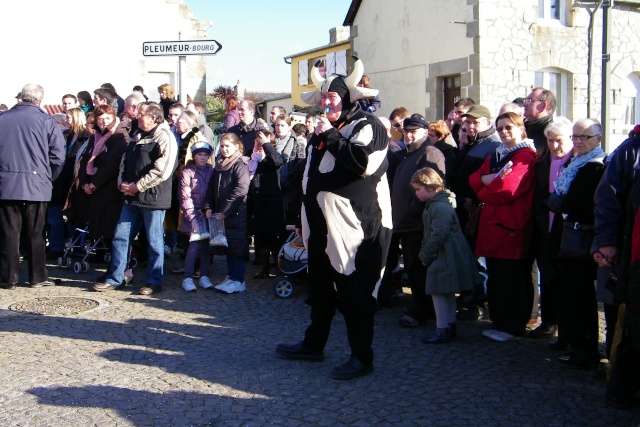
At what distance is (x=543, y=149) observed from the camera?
6.52m

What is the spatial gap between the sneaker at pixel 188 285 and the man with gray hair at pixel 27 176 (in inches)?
62.0

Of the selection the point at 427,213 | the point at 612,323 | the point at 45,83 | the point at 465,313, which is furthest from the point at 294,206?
the point at 45,83

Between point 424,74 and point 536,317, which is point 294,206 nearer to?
point 536,317

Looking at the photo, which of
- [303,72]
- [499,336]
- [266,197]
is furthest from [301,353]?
[303,72]

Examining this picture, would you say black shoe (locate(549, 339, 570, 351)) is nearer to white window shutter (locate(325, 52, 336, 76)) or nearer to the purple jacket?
the purple jacket

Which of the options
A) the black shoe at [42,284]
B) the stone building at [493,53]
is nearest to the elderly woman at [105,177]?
the black shoe at [42,284]

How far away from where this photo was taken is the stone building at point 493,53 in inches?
658

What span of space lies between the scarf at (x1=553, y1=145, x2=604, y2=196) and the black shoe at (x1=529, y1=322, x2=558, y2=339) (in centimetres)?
144

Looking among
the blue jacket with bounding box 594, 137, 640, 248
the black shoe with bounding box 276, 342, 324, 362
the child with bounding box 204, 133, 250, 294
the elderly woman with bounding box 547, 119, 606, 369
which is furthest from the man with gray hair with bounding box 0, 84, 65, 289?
the blue jacket with bounding box 594, 137, 640, 248

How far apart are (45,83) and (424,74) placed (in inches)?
359

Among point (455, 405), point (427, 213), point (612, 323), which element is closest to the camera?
point (455, 405)

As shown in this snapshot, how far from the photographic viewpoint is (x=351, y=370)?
5.07 metres

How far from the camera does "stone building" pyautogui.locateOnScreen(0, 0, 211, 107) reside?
640 inches

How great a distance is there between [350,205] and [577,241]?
1.65 metres
